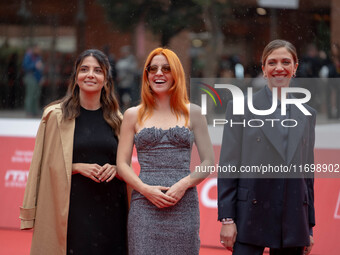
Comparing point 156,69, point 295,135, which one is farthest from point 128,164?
point 295,135

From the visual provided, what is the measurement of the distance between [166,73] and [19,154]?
3713 millimetres

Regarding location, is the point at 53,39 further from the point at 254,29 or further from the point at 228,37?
the point at 254,29

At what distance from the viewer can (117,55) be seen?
33.7ft

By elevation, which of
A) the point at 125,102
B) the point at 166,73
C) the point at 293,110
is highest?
the point at 125,102

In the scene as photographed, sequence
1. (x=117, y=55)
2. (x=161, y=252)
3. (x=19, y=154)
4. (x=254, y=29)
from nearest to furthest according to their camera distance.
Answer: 1. (x=161, y=252)
2. (x=19, y=154)
3. (x=254, y=29)
4. (x=117, y=55)

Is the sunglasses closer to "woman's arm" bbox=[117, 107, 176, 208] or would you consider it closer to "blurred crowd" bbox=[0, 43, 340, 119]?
"woman's arm" bbox=[117, 107, 176, 208]

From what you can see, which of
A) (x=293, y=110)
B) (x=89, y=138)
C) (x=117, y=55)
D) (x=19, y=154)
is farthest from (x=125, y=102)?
(x=293, y=110)

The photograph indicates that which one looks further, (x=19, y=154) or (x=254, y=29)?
(x=254, y=29)

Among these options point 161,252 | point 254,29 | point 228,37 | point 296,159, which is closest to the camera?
point 296,159

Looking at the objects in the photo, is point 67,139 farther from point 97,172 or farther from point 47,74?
point 47,74

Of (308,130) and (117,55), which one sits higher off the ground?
(117,55)

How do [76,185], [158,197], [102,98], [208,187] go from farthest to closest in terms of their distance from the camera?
[208,187] → [102,98] → [76,185] → [158,197]

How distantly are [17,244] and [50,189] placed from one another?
2507 millimetres

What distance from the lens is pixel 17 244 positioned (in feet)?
18.9
